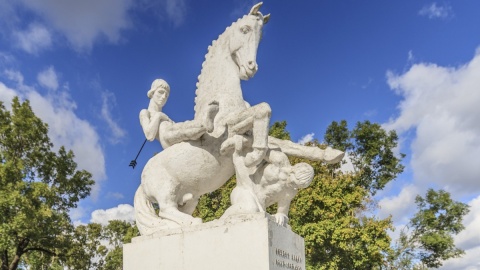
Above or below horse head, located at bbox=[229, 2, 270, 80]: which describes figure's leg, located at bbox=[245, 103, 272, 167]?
below

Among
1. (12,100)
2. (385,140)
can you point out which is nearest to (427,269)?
(385,140)

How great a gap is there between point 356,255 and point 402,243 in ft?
30.5

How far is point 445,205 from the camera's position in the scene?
99.9ft

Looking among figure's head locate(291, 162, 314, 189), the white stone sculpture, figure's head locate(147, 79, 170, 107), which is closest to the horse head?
the white stone sculpture

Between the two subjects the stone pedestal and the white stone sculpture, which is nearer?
the stone pedestal

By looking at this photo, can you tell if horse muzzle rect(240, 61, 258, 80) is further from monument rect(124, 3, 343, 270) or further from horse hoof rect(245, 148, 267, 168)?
horse hoof rect(245, 148, 267, 168)

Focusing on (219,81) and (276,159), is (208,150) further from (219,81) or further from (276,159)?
(219,81)

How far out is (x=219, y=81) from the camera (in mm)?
6574

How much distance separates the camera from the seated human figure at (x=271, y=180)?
5855mm

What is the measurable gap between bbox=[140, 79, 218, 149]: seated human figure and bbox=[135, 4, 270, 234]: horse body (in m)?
0.12

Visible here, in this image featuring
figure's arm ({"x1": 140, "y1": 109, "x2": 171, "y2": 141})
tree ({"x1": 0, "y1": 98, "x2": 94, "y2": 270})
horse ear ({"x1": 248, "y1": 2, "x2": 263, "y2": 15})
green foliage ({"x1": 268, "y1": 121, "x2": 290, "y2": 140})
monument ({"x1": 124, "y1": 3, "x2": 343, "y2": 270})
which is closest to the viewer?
monument ({"x1": 124, "y1": 3, "x2": 343, "y2": 270})

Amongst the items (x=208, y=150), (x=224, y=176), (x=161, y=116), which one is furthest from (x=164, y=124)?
(x=224, y=176)

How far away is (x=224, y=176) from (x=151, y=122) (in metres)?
1.23

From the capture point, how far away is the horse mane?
259 inches
